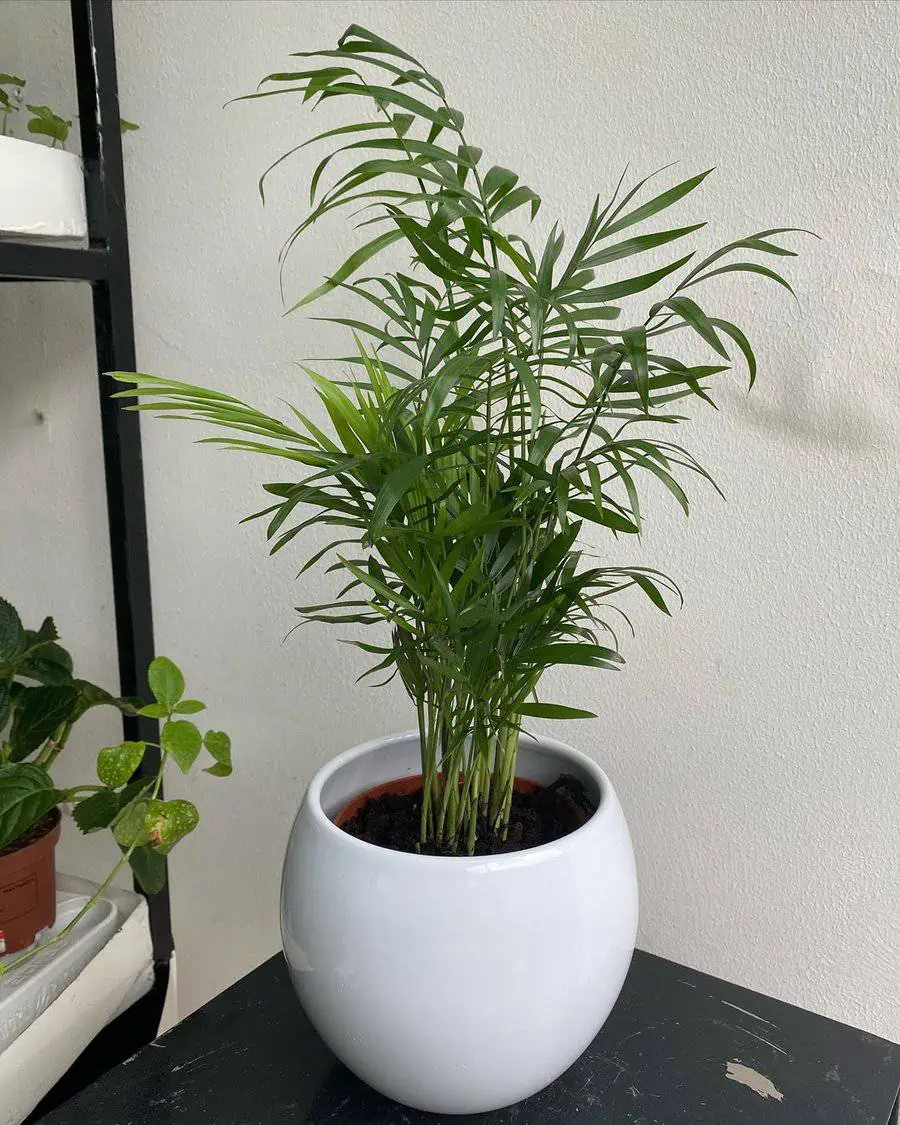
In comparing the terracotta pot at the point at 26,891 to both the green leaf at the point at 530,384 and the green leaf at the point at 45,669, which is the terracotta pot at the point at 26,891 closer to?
the green leaf at the point at 45,669

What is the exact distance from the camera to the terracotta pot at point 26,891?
881 millimetres

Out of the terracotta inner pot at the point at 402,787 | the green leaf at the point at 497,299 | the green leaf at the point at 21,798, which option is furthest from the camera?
the green leaf at the point at 21,798

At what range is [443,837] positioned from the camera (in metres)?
0.66

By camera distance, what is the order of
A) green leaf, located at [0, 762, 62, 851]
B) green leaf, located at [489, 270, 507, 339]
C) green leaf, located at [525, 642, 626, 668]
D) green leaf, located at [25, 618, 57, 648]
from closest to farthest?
green leaf, located at [489, 270, 507, 339] < green leaf, located at [525, 642, 626, 668] < green leaf, located at [0, 762, 62, 851] < green leaf, located at [25, 618, 57, 648]

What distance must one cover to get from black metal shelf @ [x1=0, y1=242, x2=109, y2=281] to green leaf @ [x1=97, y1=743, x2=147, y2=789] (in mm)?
403

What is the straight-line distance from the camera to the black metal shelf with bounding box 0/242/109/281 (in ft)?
2.50

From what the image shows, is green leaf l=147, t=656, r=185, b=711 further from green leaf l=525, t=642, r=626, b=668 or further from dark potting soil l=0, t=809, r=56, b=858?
green leaf l=525, t=642, r=626, b=668

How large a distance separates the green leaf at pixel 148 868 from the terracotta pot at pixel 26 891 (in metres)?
0.10

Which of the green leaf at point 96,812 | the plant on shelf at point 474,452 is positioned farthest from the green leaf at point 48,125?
the green leaf at point 96,812

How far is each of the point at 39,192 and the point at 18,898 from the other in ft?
Answer: 2.06

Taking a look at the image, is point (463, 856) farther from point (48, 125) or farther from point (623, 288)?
point (48, 125)

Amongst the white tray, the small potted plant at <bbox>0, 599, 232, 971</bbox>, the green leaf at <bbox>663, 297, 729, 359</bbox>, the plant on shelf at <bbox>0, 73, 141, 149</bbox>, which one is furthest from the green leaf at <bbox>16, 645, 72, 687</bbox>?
the green leaf at <bbox>663, 297, 729, 359</bbox>

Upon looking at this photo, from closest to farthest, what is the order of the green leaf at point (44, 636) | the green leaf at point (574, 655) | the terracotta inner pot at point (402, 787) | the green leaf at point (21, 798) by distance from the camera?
1. the green leaf at point (574, 655)
2. the terracotta inner pot at point (402, 787)
3. the green leaf at point (21, 798)
4. the green leaf at point (44, 636)

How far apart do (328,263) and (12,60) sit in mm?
427
